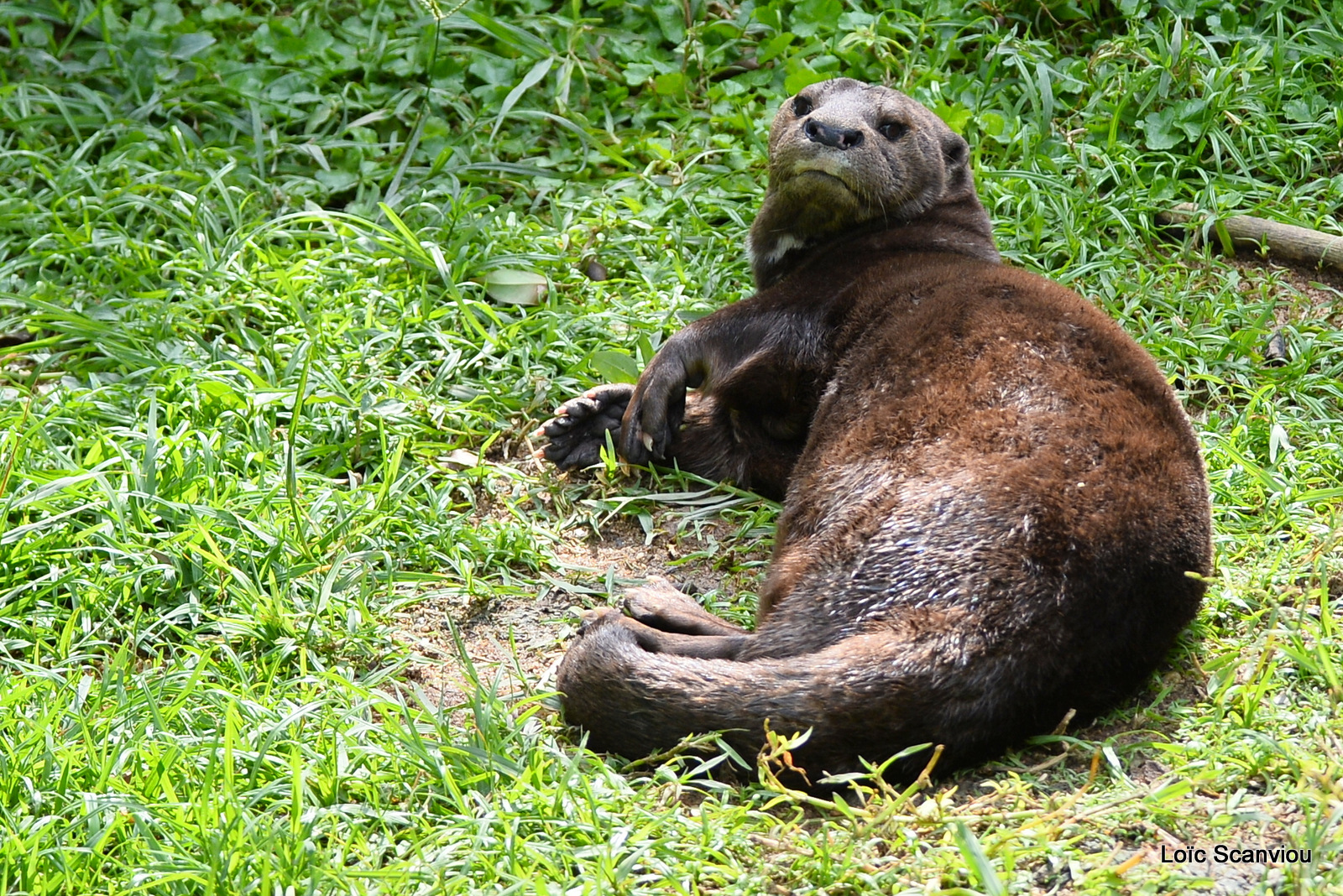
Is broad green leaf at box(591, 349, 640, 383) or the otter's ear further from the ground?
the otter's ear

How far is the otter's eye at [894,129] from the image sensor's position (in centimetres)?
432

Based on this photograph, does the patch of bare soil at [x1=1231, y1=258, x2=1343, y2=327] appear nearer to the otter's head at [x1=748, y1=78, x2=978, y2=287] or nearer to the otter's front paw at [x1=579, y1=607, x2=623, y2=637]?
the otter's head at [x1=748, y1=78, x2=978, y2=287]

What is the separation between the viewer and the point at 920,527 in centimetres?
295

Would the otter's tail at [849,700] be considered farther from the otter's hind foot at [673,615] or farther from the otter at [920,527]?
the otter's hind foot at [673,615]

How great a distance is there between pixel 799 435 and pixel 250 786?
192cm

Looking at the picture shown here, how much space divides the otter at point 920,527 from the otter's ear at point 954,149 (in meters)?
0.55

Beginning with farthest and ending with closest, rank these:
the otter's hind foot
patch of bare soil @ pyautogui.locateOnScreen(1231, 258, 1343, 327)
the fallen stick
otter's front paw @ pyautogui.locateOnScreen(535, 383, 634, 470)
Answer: the fallen stick → patch of bare soil @ pyautogui.locateOnScreen(1231, 258, 1343, 327) → otter's front paw @ pyautogui.locateOnScreen(535, 383, 634, 470) → the otter's hind foot

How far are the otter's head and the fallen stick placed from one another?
1.14 m

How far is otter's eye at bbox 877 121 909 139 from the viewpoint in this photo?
4324 mm

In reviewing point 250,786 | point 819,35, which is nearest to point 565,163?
point 819,35

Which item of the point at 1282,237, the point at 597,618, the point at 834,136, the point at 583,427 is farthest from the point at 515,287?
the point at 1282,237

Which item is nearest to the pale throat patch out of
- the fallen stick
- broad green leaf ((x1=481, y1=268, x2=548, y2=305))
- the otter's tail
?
broad green leaf ((x1=481, y1=268, x2=548, y2=305))

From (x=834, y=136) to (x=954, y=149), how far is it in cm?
57

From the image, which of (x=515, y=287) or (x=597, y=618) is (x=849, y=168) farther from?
(x=597, y=618)
